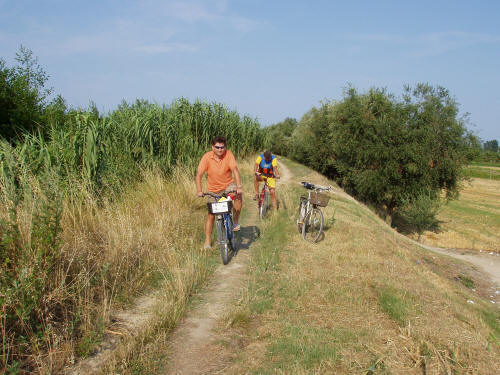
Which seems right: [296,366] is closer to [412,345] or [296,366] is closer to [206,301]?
[412,345]

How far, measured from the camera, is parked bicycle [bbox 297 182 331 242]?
8.02 meters

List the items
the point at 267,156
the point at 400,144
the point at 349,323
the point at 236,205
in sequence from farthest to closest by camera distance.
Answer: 1. the point at 400,144
2. the point at 267,156
3. the point at 236,205
4. the point at 349,323

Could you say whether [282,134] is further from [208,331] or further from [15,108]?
[208,331]

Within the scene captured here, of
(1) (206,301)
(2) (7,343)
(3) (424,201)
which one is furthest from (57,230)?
(3) (424,201)

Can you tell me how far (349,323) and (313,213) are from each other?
4.00m

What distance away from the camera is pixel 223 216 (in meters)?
6.30

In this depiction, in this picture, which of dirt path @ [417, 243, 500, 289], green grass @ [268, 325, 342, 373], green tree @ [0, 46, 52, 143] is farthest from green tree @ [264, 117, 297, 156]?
green grass @ [268, 325, 342, 373]

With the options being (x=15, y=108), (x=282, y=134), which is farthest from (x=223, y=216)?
(x=282, y=134)

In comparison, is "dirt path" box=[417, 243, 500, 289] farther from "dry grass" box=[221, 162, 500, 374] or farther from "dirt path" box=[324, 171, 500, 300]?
"dry grass" box=[221, 162, 500, 374]

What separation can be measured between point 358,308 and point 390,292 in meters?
0.82

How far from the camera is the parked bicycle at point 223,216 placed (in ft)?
19.8

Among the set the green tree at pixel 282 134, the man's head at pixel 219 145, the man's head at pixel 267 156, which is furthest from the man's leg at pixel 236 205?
the green tree at pixel 282 134

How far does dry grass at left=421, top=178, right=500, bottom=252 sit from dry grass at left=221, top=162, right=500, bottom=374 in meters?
21.3

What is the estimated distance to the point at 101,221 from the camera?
17.7 feet
